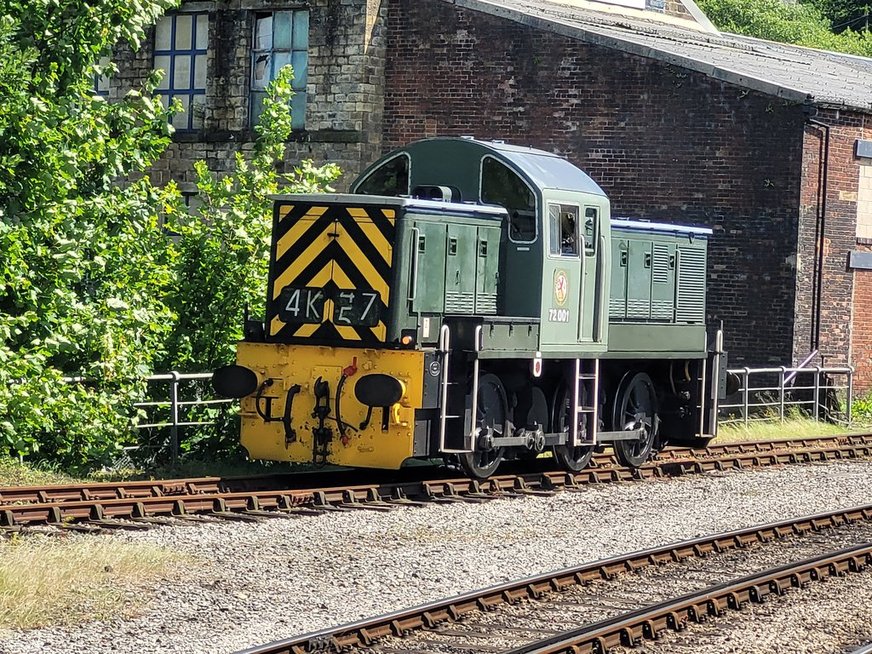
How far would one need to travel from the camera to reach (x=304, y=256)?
47.5 feet

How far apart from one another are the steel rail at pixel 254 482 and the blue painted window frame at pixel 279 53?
10.5 metres

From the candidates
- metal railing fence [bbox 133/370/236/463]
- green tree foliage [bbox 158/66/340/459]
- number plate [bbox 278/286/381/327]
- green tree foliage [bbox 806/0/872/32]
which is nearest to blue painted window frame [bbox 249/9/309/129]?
green tree foliage [bbox 158/66/340/459]

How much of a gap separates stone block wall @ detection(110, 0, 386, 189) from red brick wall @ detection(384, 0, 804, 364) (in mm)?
382

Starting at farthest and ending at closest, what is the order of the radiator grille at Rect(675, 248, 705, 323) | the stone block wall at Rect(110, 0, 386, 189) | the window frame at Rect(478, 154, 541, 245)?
the stone block wall at Rect(110, 0, 386, 189), the radiator grille at Rect(675, 248, 705, 323), the window frame at Rect(478, 154, 541, 245)

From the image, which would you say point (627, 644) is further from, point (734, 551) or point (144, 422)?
point (144, 422)

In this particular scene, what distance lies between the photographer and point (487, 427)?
1450 cm

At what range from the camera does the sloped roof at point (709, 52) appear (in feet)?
75.3

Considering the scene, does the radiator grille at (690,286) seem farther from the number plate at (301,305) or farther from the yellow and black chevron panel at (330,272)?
the number plate at (301,305)

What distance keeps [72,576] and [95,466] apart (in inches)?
228

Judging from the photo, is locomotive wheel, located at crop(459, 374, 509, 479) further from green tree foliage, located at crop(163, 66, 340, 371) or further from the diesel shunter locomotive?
green tree foliage, located at crop(163, 66, 340, 371)

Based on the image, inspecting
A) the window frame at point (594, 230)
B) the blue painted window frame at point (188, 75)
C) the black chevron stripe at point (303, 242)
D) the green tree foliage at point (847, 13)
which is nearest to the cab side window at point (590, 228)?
the window frame at point (594, 230)

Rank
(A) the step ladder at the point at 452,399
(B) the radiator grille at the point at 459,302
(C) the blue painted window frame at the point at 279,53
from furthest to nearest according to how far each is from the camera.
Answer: (C) the blue painted window frame at the point at 279,53 < (B) the radiator grille at the point at 459,302 < (A) the step ladder at the point at 452,399

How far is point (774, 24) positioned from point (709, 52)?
35096 millimetres

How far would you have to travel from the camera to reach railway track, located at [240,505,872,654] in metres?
8.26
